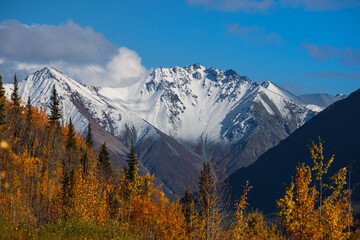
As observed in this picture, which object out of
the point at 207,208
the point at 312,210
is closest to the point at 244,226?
the point at 207,208

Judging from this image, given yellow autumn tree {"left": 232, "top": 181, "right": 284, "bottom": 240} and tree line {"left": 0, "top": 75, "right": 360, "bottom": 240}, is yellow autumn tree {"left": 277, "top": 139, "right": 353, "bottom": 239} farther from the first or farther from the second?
yellow autumn tree {"left": 232, "top": 181, "right": 284, "bottom": 240}

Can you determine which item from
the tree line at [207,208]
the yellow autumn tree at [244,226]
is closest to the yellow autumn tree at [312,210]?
the tree line at [207,208]

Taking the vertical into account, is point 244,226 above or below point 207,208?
below

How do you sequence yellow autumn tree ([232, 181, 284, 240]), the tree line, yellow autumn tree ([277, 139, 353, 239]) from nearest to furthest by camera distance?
yellow autumn tree ([277, 139, 353, 239]) → the tree line → yellow autumn tree ([232, 181, 284, 240])

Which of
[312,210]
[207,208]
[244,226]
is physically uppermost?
[312,210]

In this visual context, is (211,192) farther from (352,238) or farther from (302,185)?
(352,238)

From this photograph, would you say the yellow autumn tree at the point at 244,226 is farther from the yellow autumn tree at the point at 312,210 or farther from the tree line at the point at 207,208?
the yellow autumn tree at the point at 312,210

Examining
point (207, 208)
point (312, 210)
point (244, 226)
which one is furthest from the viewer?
point (244, 226)

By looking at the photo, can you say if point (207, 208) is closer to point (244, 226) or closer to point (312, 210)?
point (312, 210)

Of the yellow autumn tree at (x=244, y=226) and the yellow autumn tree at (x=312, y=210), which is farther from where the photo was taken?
the yellow autumn tree at (x=244, y=226)

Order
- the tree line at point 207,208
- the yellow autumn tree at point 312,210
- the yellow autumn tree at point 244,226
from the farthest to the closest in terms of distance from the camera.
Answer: the yellow autumn tree at point 244,226 → the tree line at point 207,208 → the yellow autumn tree at point 312,210

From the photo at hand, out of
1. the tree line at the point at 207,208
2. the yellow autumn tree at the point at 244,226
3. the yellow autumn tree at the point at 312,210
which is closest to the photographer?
the yellow autumn tree at the point at 312,210

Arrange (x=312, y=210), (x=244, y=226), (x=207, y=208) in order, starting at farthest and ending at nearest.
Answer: (x=244, y=226) → (x=207, y=208) → (x=312, y=210)

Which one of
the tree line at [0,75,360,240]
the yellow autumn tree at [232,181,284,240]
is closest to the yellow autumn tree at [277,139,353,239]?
the tree line at [0,75,360,240]
